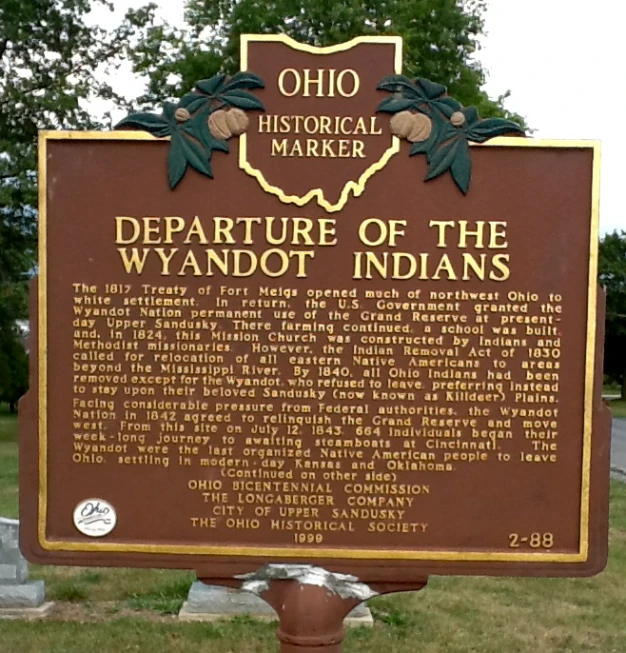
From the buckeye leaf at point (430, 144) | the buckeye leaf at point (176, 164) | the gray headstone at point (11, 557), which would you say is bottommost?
the gray headstone at point (11, 557)

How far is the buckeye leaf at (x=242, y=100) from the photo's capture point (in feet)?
12.2

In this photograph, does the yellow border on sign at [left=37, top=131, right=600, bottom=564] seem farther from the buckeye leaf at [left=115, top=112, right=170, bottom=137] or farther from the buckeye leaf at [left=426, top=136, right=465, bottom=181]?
the buckeye leaf at [left=426, top=136, right=465, bottom=181]

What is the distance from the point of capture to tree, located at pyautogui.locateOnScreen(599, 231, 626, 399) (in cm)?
5044

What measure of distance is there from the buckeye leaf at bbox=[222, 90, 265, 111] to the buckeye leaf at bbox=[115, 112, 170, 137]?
295 millimetres

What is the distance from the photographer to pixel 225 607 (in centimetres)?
676

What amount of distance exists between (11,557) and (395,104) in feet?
16.8

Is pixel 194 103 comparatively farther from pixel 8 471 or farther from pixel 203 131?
pixel 8 471

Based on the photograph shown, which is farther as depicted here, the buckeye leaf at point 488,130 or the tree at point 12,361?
the tree at point 12,361

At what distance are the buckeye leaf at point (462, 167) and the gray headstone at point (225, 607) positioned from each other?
4157 millimetres

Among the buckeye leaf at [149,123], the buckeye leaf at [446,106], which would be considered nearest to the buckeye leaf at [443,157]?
the buckeye leaf at [446,106]

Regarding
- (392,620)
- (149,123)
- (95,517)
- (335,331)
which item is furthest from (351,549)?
(392,620)

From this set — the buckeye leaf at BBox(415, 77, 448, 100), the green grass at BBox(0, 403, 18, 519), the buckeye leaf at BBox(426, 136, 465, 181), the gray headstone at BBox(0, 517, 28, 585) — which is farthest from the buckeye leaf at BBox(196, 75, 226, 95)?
the green grass at BBox(0, 403, 18, 519)

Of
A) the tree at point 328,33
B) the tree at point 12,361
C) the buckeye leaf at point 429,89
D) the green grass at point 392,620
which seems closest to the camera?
the buckeye leaf at point 429,89

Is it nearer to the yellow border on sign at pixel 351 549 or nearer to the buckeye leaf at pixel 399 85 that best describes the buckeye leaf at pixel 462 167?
the yellow border on sign at pixel 351 549
